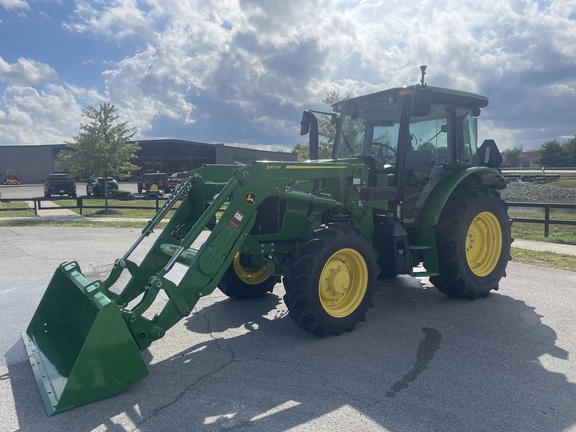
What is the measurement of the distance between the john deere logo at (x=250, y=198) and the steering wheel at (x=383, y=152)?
2.19 metres

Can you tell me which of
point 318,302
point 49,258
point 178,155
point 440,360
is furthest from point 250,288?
point 178,155

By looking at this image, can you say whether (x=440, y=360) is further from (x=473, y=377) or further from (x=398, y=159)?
(x=398, y=159)

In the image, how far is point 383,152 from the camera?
232 inches

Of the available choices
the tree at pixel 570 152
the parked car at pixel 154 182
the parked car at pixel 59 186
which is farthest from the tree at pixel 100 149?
the tree at pixel 570 152

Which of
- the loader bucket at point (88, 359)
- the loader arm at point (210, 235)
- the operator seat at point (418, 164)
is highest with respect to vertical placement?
the operator seat at point (418, 164)

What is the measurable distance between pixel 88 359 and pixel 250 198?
199 centimetres

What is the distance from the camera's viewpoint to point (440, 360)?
4137mm

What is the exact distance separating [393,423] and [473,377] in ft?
3.64

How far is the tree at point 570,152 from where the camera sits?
65.8 meters

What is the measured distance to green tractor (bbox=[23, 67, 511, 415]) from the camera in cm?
366

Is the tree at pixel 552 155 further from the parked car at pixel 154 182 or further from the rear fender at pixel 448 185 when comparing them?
the rear fender at pixel 448 185

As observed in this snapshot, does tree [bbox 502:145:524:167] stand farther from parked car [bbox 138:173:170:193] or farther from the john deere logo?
the john deere logo

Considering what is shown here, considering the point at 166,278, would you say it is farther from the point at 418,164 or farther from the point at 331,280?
the point at 418,164

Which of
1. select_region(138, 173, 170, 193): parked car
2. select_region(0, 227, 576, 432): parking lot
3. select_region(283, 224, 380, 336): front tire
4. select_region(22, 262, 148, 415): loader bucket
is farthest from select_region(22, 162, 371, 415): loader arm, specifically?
select_region(138, 173, 170, 193): parked car
